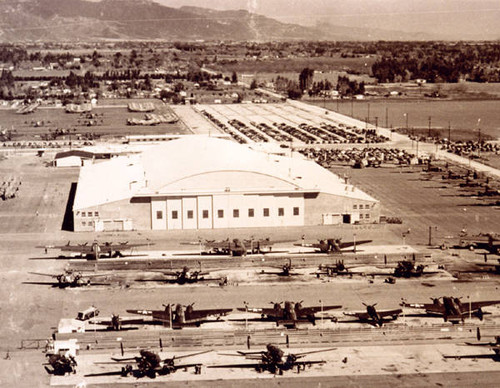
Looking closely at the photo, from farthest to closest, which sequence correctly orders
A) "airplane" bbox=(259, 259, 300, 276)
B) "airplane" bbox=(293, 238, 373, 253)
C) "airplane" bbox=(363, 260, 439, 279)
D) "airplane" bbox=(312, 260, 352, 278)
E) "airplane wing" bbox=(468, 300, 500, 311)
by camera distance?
"airplane" bbox=(293, 238, 373, 253), "airplane" bbox=(259, 259, 300, 276), "airplane" bbox=(312, 260, 352, 278), "airplane" bbox=(363, 260, 439, 279), "airplane wing" bbox=(468, 300, 500, 311)

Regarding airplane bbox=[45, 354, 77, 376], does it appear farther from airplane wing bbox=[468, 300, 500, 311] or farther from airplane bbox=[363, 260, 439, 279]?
airplane bbox=[363, 260, 439, 279]

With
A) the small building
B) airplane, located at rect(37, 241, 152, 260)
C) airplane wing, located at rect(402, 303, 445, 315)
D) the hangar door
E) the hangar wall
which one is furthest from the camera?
the small building

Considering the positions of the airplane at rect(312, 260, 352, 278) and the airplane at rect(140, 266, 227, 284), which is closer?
the airplane at rect(140, 266, 227, 284)

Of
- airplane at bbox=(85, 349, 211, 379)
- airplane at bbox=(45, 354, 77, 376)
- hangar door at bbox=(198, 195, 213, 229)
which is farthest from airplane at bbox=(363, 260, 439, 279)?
airplane at bbox=(45, 354, 77, 376)

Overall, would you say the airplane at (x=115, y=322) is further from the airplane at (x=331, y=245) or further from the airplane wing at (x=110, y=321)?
the airplane at (x=331, y=245)

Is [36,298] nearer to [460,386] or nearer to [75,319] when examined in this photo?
[75,319]
